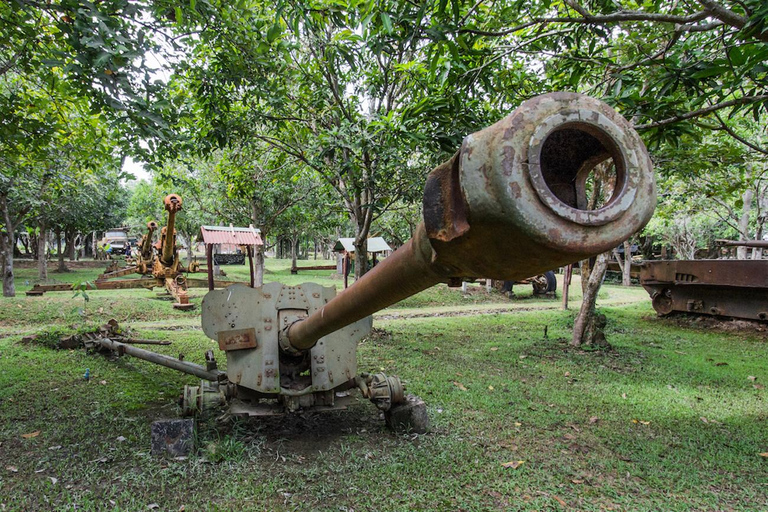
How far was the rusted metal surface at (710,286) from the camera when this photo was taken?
882 cm

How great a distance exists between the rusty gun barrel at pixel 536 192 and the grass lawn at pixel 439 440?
2.43 meters

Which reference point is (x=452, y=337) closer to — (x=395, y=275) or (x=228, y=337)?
(x=228, y=337)

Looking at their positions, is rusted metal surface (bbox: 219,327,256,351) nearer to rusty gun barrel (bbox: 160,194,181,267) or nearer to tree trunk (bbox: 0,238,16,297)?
rusty gun barrel (bbox: 160,194,181,267)

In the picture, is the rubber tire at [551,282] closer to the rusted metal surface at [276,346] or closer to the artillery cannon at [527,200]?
the rusted metal surface at [276,346]

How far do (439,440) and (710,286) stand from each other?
27.9 ft

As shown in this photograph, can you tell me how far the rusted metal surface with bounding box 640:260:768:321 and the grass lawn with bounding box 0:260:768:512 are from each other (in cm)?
210

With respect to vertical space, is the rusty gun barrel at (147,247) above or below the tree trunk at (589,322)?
above

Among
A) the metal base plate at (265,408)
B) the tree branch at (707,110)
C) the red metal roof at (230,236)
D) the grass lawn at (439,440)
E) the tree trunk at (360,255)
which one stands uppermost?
the tree branch at (707,110)

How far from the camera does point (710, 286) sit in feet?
31.8

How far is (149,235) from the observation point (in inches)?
546

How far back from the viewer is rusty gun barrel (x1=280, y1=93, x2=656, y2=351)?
3.39ft

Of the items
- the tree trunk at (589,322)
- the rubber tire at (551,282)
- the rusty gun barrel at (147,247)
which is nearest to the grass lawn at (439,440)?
the tree trunk at (589,322)

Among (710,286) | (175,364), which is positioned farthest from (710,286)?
(175,364)

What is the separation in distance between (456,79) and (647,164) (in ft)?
12.2
